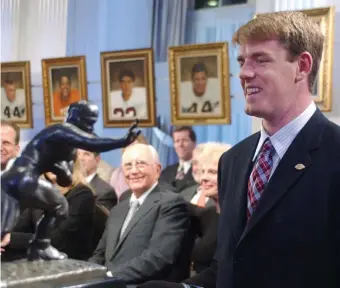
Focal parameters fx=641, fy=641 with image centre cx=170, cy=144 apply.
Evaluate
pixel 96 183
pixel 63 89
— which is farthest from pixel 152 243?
pixel 63 89

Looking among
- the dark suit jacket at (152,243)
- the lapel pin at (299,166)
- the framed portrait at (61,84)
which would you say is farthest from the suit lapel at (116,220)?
the framed portrait at (61,84)

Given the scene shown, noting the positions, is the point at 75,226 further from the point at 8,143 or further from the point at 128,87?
the point at 128,87

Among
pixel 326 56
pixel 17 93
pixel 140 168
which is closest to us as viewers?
pixel 140 168

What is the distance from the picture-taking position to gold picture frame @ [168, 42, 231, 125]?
175 inches

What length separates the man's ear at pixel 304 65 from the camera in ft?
4.57

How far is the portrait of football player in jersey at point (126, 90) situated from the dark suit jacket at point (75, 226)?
1820mm

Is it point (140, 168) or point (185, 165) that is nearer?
point (140, 168)

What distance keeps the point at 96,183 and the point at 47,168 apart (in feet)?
6.98

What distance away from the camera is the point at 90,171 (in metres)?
4.16

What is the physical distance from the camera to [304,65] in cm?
140

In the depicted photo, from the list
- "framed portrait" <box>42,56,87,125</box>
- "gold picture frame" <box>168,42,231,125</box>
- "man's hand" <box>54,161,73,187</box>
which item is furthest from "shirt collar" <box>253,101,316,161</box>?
"framed portrait" <box>42,56,87,125</box>

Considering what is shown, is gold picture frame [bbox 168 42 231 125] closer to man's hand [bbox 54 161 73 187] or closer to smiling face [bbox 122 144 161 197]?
smiling face [bbox 122 144 161 197]

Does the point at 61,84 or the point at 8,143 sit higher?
the point at 61,84

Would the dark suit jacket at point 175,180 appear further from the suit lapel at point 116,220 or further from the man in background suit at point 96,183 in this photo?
the suit lapel at point 116,220
